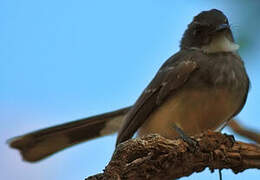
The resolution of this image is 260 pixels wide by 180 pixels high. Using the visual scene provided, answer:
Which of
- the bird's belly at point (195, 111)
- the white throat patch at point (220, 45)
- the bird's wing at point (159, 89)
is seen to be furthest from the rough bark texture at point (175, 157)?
the white throat patch at point (220, 45)

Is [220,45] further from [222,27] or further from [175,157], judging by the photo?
[175,157]

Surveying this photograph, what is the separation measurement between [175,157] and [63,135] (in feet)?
8.47

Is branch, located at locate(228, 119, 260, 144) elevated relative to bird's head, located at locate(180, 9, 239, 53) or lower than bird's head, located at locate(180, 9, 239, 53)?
lower

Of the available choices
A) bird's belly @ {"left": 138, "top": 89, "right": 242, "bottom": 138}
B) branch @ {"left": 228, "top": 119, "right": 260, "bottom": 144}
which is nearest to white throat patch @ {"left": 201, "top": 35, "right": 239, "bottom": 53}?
bird's belly @ {"left": 138, "top": 89, "right": 242, "bottom": 138}

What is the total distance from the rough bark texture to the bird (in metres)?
0.80

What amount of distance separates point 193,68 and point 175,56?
565 millimetres

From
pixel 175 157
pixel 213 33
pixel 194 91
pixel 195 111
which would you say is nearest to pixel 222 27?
pixel 213 33

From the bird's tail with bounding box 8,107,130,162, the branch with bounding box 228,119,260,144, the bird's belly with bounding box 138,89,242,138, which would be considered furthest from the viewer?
the bird's tail with bounding box 8,107,130,162

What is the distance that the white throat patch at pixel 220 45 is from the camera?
6.26 m

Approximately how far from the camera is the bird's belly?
18.8ft

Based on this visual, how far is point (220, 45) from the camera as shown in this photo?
6.27 m

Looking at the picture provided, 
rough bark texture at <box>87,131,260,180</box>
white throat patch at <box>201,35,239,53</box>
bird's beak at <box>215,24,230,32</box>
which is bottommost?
rough bark texture at <box>87,131,260,180</box>

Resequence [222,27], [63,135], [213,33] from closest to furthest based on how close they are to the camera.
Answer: [222,27] < [213,33] < [63,135]

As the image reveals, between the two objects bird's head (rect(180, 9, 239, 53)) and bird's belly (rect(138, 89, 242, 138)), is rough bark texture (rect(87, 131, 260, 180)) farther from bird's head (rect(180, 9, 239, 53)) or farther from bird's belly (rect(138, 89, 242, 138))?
bird's head (rect(180, 9, 239, 53))
